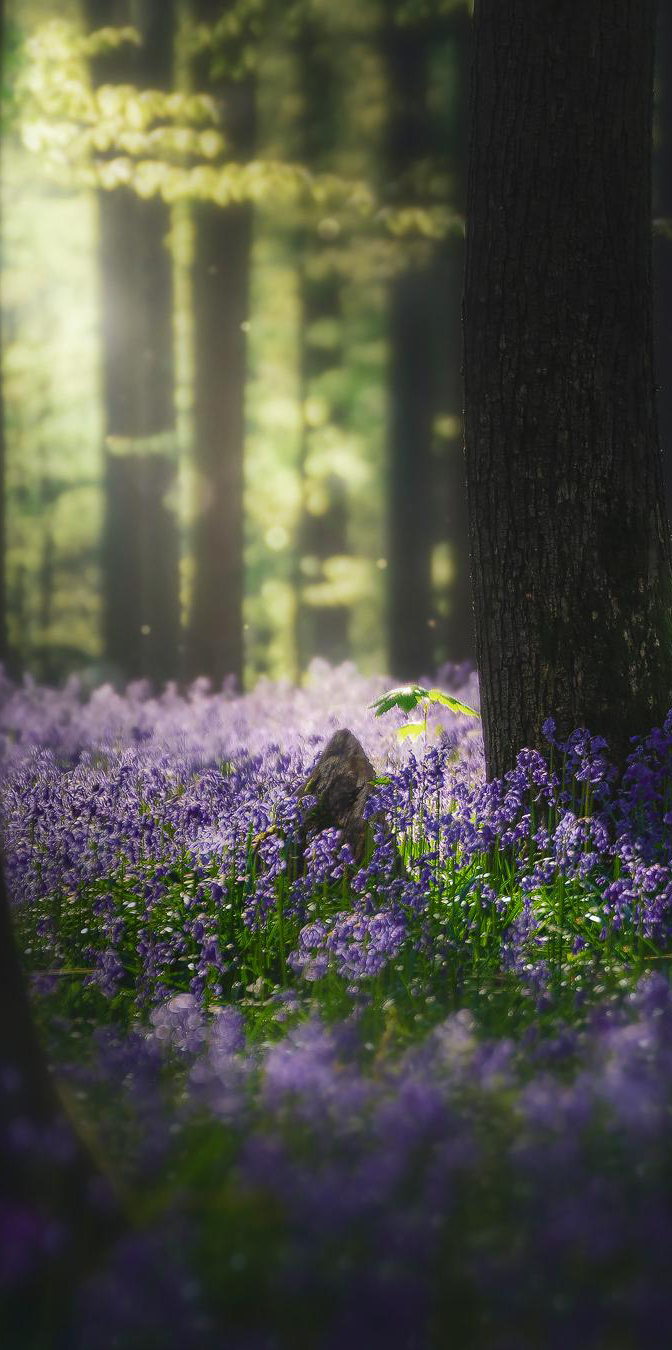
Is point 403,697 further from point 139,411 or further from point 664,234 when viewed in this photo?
point 139,411

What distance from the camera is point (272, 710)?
28.7ft

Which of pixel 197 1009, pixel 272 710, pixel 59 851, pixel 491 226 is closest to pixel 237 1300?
pixel 197 1009

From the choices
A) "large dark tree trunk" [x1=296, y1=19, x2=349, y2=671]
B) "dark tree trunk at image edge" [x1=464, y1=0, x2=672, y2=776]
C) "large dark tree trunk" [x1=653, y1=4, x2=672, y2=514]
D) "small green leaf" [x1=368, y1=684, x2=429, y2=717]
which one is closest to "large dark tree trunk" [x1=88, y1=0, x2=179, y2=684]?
"large dark tree trunk" [x1=296, y1=19, x2=349, y2=671]

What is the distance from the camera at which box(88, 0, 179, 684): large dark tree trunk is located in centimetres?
1408

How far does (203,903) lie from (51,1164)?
236cm

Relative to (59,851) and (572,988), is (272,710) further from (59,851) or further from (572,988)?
(572,988)

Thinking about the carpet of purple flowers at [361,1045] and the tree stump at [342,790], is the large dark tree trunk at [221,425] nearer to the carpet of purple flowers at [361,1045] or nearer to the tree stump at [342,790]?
the carpet of purple flowers at [361,1045]

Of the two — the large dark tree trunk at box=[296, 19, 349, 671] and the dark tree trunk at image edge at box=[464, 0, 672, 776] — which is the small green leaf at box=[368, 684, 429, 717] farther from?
the large dark tree trunk at box=[296, 19, 349, 671]

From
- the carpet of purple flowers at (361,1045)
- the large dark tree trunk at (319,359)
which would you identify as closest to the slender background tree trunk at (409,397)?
the large dark tree trunk at (319,359)

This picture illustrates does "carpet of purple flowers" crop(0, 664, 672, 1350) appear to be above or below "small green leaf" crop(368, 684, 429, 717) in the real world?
below

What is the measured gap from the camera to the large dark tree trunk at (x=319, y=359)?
563 inches

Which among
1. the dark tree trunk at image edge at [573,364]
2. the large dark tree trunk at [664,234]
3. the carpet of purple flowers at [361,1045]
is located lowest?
the carpet of purple flowers at [361,1045]

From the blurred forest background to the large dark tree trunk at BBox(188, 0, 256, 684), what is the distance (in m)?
0.03

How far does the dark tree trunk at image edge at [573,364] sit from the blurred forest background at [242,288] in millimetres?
6655
